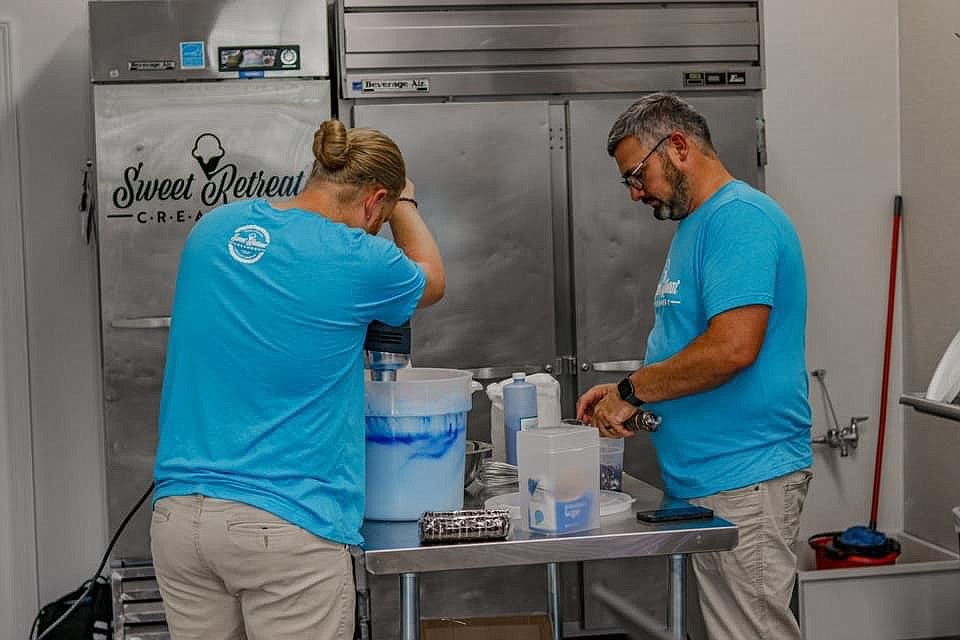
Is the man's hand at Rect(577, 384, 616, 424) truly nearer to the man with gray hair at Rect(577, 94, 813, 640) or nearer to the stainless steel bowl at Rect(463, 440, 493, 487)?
the man with gray hair at Rect(577, 94, 813, 640)

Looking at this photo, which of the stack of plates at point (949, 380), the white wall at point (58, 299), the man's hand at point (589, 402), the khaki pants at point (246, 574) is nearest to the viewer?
the khaki pants at point (246, 574)

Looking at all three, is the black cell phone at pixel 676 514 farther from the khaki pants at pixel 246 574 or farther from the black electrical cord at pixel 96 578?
the black electrical cord at pixel 96 578

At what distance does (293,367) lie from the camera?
6.04 ft

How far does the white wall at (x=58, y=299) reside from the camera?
3883mm

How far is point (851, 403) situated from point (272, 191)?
228 centimetres

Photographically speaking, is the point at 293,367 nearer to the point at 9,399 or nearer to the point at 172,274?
the point at 172,274

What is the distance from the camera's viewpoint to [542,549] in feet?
6.41

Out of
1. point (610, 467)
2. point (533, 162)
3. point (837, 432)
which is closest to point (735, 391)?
point (610, 467)

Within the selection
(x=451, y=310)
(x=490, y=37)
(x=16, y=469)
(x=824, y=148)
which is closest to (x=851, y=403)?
(x=824, y=148)

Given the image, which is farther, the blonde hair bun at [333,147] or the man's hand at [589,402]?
the man's hand at [589,402]

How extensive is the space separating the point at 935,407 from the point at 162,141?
2.26 meters

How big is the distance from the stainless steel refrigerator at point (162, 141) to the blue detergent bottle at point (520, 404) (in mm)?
1376

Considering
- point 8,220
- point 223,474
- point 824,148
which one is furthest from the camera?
point 824,148

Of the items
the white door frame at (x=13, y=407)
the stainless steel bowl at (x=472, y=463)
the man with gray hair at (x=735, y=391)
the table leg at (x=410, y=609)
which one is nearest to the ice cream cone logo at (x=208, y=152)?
the white door frame at (x=13, y=407)
